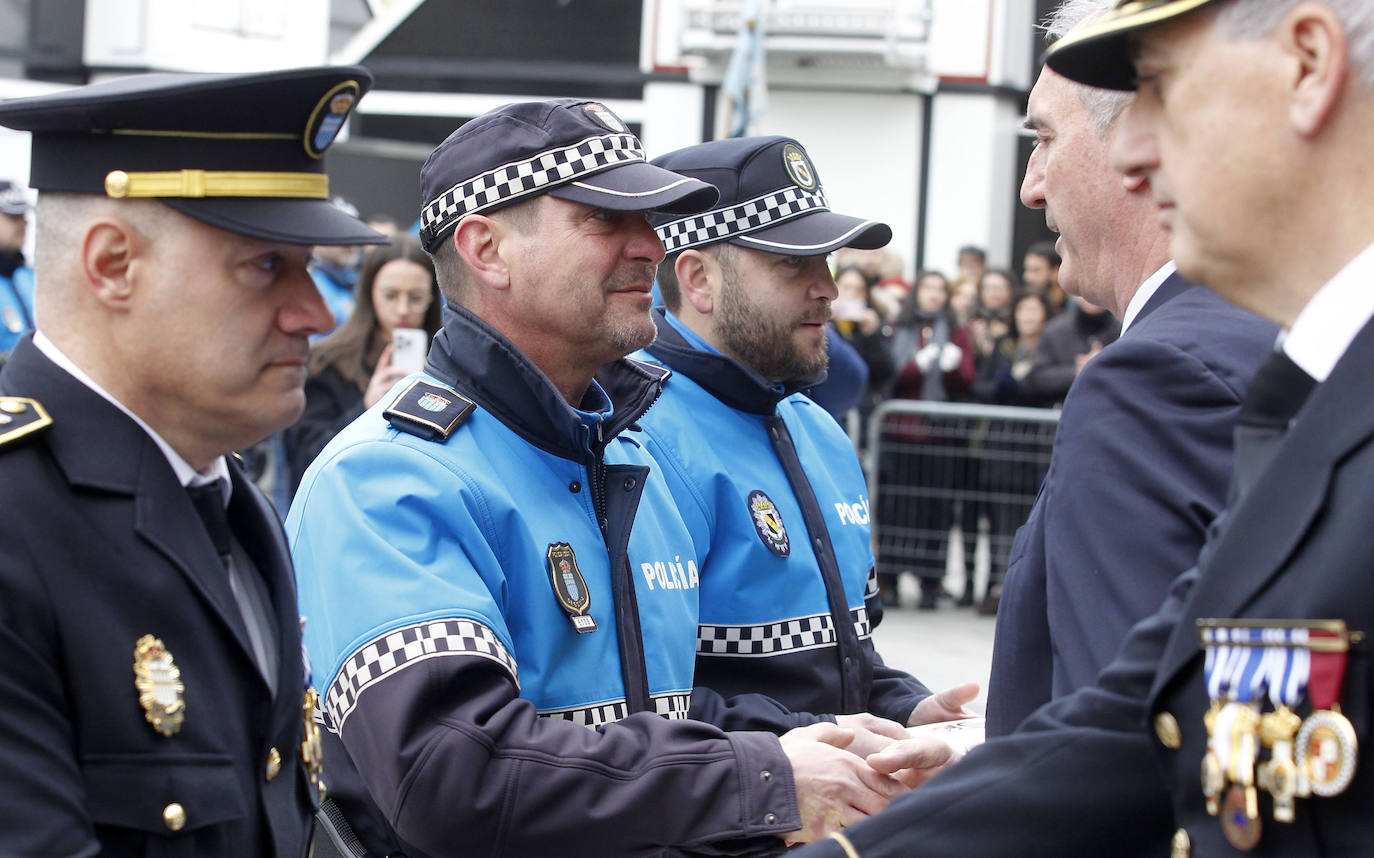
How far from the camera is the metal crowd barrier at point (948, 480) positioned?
9.52 m

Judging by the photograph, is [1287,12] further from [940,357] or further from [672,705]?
[940,357]

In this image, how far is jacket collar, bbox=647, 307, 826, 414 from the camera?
3738 millimetres

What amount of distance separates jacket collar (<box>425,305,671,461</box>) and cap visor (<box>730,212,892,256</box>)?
3.45 feet

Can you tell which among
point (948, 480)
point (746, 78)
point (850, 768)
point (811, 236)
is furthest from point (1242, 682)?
point (746, 78)

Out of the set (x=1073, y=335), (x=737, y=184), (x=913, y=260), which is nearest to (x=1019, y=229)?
(x=913, y=260)

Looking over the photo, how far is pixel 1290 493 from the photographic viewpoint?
1593 millimetres

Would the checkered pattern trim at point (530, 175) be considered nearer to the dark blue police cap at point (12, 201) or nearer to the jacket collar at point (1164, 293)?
the jacket collar at point (1164, 293)

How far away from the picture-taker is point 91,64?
1756cm

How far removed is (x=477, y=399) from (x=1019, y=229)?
1768 cm

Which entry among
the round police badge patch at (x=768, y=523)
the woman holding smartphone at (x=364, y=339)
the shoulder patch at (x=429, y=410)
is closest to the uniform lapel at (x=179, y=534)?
the shoulder patch at (x=429, y=410)

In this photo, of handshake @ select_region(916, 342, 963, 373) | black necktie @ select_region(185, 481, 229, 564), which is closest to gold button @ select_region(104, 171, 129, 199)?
black necktie @ select_region(185, 481, 229, 564)

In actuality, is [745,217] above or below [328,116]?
below

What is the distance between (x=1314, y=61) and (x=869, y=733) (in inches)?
63.6

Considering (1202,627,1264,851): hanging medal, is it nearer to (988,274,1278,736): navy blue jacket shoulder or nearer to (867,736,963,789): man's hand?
(988,274,1278,736): navy blue jacket shoulder
